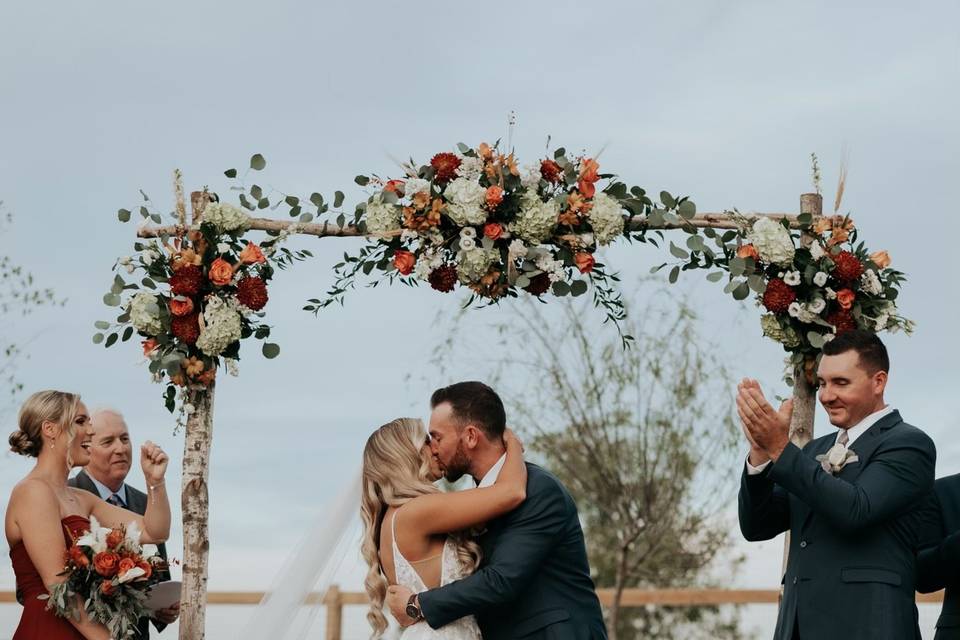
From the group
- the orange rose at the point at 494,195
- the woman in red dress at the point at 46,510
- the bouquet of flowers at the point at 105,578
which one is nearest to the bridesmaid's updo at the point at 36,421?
the woman in red dress at the point at 46,510

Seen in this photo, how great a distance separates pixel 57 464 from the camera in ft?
19.2

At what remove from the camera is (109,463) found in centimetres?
705

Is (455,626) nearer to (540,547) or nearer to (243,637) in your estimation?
(540,547)

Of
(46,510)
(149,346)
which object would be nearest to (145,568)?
(46,510)

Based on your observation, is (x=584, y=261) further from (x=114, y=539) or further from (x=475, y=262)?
(x=114, y=539)

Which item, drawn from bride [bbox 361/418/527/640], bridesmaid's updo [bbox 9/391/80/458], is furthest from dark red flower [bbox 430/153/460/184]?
bridesmaid's updo [bbox 9/391/80/458]

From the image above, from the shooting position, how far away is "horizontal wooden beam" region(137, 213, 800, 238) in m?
7.00

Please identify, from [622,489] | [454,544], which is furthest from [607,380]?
[454,544]

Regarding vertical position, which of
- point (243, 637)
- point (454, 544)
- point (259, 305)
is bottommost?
point (243, 637)

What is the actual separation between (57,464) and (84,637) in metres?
0.88

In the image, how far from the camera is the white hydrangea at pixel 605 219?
677 cm

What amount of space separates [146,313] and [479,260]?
1.94 meters

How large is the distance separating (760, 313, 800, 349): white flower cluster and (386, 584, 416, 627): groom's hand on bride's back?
2.99 meters

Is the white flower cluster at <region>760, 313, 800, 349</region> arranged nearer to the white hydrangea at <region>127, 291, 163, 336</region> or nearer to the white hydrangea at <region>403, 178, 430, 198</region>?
the white hydrangea at <region>403, 178, 430, 198</region>
